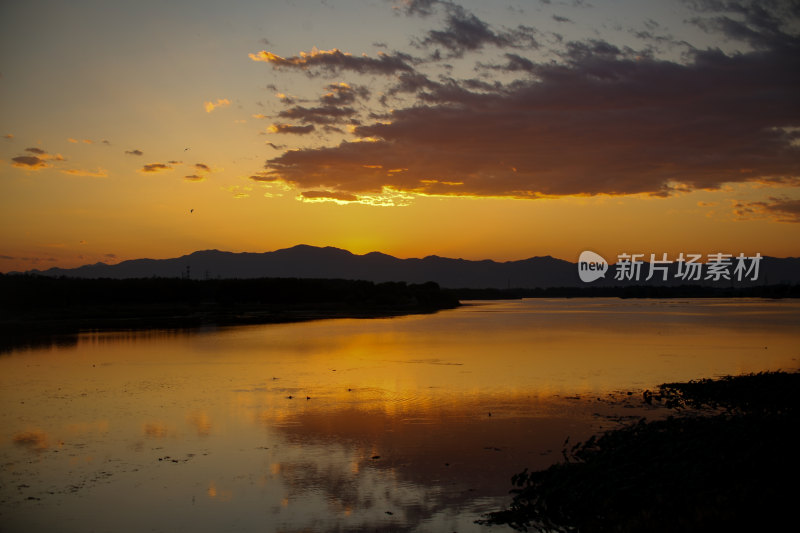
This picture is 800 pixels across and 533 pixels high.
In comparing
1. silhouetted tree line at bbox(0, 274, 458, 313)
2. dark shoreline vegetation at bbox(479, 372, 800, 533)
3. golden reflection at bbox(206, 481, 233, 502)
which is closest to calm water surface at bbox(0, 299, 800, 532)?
golden reflection at bbox(206, 481, 233, 502)

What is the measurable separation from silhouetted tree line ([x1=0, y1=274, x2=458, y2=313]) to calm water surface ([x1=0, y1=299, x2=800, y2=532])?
41.6 m

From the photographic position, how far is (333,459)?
13812 mm

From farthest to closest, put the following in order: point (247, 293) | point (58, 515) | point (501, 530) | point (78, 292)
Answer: point (247, 293)
point (78, 292)
point (58, 515)
point (501, 530)

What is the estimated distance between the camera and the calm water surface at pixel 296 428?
1098 centimetres

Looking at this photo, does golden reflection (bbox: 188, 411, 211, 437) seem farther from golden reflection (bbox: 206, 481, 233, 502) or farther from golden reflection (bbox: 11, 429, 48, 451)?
golden reflection (bbox: 206, 481, 233, 502)

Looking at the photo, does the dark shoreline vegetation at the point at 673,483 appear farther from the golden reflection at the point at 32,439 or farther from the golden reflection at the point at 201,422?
the golden reflection at the point at 32,439

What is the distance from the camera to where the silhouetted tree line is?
72312 mm

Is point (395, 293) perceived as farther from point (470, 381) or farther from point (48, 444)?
point (48, 444)

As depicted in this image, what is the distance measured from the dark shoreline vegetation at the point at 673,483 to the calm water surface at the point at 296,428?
2.94ft

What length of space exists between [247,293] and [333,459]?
90.8 meters

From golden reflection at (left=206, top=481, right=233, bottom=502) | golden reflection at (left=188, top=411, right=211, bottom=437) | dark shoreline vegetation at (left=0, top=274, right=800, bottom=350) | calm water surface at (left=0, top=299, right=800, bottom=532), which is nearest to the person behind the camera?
calm water surface at (left=0, top=299, right=800, bottom=532)

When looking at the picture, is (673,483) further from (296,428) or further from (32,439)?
(32,439)

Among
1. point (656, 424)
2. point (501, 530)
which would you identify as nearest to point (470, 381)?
point (656, 424)

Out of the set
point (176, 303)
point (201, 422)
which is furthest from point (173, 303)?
point (201, 422)
